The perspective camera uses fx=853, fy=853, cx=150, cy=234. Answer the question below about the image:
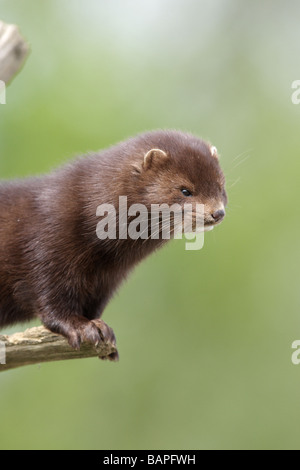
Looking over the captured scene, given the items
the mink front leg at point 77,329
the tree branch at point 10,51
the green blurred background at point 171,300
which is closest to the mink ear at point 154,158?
the mink front leg at point 77,329

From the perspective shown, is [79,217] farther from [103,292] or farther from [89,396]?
[89,396]

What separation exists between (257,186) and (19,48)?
4826mm

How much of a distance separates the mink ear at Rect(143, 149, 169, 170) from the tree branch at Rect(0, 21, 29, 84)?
5.82ft

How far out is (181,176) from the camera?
6516 millimetres

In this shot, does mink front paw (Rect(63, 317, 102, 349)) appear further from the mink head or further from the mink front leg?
the mink head

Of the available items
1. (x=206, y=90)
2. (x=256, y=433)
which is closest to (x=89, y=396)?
(x=256, y=433)

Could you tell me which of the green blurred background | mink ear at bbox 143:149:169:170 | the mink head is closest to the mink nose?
the mink head

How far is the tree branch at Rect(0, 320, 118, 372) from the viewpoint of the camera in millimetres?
6273

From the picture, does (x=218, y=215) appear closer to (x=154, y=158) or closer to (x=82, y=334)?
(x=154, y=158)

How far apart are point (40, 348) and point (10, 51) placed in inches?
109

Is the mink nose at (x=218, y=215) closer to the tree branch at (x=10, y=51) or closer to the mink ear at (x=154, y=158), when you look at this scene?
the mink ear at (x=154, y=158)

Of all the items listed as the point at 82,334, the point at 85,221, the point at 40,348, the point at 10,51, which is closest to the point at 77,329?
the point at 82,334
